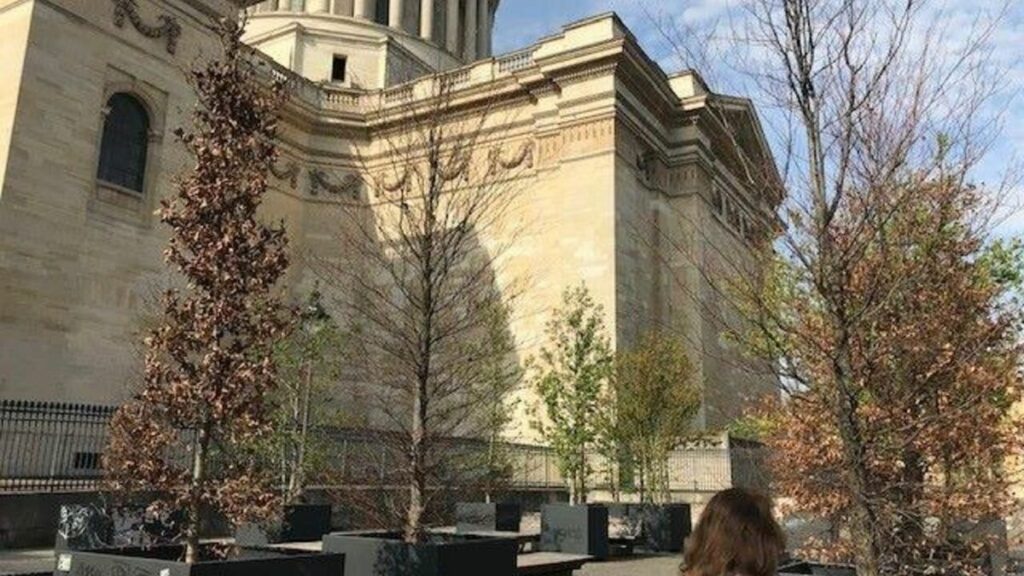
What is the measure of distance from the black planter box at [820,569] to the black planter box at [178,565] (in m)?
4.15

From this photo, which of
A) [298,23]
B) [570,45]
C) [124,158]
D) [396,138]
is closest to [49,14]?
[124,158]

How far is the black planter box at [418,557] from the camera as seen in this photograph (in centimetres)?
760

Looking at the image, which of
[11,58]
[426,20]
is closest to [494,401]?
[11,58]

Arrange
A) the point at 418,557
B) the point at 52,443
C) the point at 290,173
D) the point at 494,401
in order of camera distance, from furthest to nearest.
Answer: the point at 290,173, the point at 494,401, the point at 52,443, the point at 418,557

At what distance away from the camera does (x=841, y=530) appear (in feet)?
28.7

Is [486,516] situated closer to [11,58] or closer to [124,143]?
[124,143]

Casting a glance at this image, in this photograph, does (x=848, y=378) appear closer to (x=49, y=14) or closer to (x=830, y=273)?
(x=830, y=273)

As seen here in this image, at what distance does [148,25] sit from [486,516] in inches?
642

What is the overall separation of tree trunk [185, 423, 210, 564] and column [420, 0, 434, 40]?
37224mm

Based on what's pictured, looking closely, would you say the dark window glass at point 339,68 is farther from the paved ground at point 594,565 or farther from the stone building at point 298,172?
the paved ground at point 594,565

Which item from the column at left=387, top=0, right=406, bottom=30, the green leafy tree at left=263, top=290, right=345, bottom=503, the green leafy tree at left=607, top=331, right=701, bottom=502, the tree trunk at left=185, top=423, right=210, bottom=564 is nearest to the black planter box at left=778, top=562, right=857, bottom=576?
the tree trunk at left=185, top=423, right=210, bottom=564

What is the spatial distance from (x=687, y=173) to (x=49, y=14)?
19.0 m

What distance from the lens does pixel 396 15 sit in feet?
A: 134

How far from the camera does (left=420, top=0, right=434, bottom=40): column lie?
4184cm
